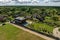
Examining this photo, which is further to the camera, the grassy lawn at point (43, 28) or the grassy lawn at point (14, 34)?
the grassy lawn at point (43, 28)

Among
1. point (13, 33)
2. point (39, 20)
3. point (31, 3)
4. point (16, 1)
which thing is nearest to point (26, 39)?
point (13, 33)

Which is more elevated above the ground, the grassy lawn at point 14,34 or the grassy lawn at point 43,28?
the grassy lawn at point 14,34

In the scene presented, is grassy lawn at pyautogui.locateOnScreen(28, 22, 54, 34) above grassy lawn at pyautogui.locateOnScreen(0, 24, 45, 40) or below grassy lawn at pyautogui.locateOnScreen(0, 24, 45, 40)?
below

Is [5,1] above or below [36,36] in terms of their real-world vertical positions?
below

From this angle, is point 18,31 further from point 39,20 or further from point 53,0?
point 53,0

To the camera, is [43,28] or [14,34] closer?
[14,34]

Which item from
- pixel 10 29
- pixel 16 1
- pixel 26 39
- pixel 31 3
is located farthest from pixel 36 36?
pixel 16 1

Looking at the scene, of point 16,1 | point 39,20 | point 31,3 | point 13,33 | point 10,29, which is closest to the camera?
point 13,33

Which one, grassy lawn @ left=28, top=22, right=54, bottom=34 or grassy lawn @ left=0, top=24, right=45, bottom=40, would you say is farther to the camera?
grassy lawn @ left=28, top=22, right=54, bottom=34

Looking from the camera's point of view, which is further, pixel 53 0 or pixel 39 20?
pixel 53 0

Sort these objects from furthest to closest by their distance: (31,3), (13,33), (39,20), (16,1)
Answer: (16,1), (31,3), (39,20), (13,33)
